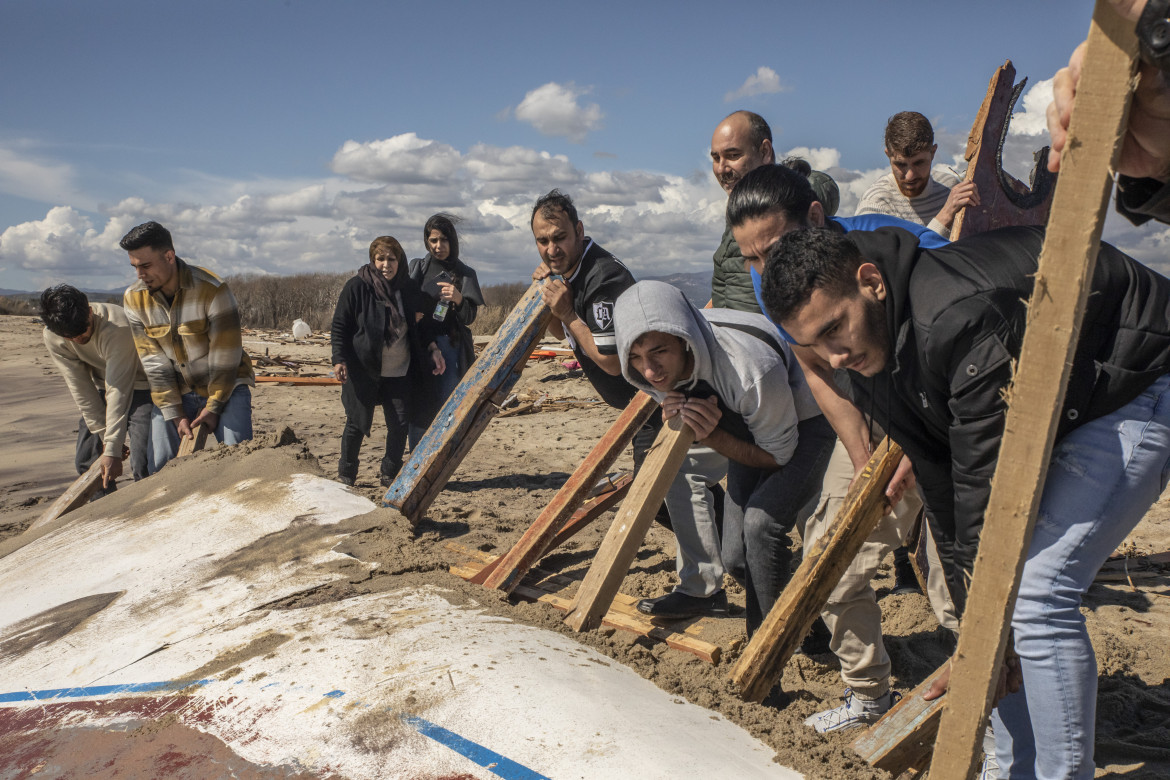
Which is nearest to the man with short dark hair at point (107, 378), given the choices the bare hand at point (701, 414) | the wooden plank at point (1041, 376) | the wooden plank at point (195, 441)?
the wooden plank at point (195, 441)

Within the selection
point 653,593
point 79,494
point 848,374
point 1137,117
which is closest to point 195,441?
point 79,494

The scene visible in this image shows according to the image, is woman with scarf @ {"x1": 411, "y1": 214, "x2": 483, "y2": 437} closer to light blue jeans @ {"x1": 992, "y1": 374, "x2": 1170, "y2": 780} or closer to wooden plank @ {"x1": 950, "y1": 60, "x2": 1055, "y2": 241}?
wooden plank @ {"x1": 950, "y1": 60, "x2": 1055, "y2": 241}

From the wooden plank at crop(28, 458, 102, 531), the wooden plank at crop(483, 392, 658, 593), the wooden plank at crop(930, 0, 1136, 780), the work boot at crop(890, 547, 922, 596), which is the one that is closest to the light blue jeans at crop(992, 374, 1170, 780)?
the wooden plank at crop(930, 0, 1136, 780)

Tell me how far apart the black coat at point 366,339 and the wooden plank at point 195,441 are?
107cm

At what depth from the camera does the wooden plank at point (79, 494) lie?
5117 millimetres

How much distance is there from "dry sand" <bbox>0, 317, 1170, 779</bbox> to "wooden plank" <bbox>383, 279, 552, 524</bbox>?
199 mm

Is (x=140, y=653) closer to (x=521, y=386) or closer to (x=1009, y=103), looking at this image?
(x=1009, y=103)

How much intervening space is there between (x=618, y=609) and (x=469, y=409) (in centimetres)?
143

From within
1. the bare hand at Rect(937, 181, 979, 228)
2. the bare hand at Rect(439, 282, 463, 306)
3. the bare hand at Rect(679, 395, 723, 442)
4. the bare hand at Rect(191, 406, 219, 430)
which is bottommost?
the bare hand at Rect(191, 406, 219, 430)

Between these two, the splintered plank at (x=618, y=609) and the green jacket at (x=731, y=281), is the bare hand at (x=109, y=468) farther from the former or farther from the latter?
the green jacket at (x=731, y=281)

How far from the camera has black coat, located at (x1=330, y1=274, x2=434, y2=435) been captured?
19.0 feet

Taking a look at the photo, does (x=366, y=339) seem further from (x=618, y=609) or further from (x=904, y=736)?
(x=904, y=736)

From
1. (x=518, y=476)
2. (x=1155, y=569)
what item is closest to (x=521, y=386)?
(x=518, y=476)

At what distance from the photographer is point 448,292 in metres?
5.96
